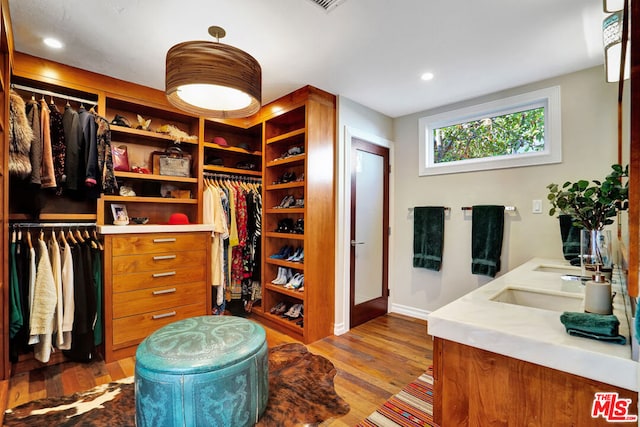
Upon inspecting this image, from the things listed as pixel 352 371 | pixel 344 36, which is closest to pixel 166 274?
pixel 352 371

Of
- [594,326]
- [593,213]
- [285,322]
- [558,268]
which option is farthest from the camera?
[285,322]

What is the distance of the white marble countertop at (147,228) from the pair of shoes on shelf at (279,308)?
3.70ft

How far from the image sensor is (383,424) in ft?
5.49

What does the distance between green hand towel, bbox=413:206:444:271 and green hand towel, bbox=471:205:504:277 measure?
0.33m

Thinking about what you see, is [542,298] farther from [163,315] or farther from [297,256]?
[163,315]

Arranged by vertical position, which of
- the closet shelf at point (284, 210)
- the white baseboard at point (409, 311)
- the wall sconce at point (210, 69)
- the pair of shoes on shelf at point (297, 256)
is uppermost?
the wall sconce at point (210, 69)

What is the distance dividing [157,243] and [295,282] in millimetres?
1331

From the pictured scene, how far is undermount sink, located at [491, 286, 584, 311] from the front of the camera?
1.40 m

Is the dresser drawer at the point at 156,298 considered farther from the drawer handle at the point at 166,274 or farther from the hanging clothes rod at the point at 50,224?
the hanging clothes rod at the point at 50,224

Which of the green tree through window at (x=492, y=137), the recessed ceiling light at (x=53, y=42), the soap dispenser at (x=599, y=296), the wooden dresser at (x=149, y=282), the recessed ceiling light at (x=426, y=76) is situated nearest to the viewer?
the soap dispenser at (x=599, y=296)

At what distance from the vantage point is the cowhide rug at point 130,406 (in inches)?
66.4

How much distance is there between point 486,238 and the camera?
290cm

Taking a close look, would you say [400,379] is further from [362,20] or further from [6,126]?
[6,126]

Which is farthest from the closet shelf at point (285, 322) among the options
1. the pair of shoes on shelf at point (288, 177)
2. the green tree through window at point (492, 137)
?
the green tree through window at point (492, 137)
